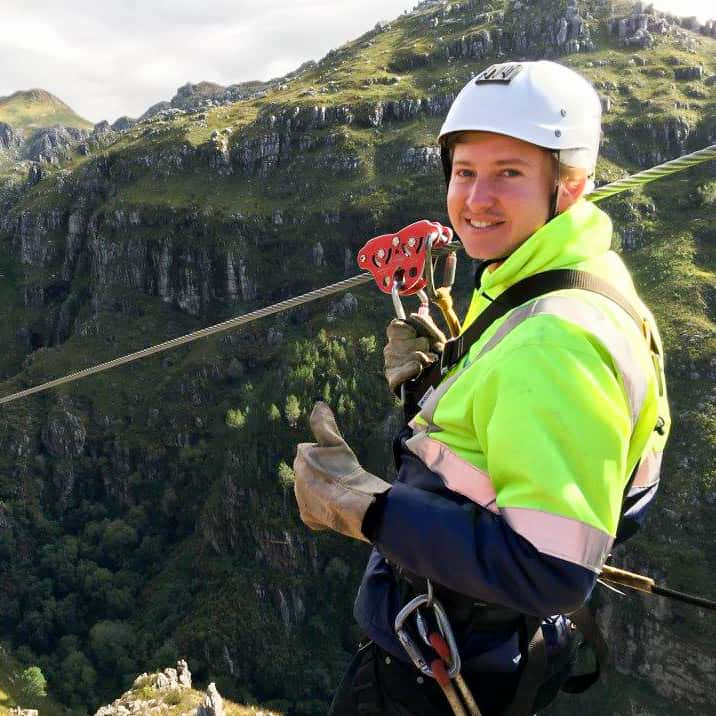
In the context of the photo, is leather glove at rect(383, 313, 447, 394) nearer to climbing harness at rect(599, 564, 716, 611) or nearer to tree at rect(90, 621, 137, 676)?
climbing harness at rect(599, 564, 716, 611)

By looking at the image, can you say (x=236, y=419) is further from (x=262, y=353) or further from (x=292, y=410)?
(x=262, y=353)

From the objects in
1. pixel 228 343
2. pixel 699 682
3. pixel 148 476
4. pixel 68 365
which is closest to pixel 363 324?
pixel 228 343

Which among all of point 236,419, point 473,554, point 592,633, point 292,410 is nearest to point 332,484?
point 473,554

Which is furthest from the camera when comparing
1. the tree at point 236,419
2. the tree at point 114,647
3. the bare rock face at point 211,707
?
the tree at point 236,419

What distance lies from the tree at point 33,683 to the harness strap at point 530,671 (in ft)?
208

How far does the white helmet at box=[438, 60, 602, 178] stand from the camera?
9.08 ft

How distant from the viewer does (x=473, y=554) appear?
2.28 m

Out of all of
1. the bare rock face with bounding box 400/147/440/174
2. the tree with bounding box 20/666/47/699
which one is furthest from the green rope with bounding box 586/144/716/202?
the bare rock face with bounding box 400/147/440/174

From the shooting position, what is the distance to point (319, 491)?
2.81m

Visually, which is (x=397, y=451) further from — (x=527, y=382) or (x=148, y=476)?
(x=148, y=476)

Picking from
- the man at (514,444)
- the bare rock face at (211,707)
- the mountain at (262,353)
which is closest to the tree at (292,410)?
the mountain at (262,353)

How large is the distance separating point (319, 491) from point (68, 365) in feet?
350

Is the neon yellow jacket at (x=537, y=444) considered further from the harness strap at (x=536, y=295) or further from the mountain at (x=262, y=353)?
the mountain at (x=262, y=353)

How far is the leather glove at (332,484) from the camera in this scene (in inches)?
104
